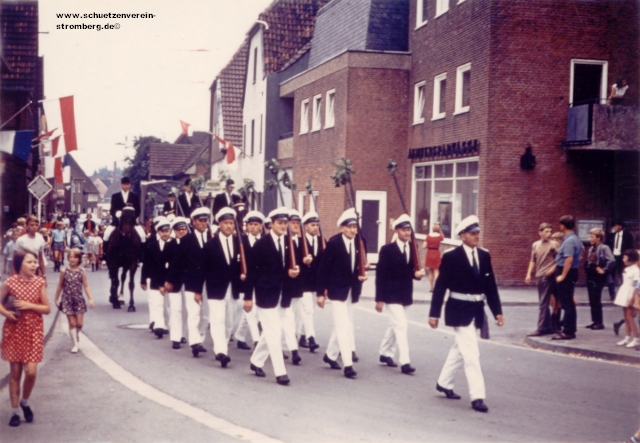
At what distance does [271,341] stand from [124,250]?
845cm

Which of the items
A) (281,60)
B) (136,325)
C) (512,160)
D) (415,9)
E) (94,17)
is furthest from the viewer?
(281,60)

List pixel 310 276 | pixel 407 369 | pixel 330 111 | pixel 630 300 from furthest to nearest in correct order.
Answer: pixel 330 111
pixel 630 300
pixel 310 276
pixel 407 369

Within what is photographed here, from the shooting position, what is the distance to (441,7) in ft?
89.2

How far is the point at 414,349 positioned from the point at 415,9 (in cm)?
1931

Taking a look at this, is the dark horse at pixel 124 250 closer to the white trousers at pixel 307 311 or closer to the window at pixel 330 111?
the white trousers at pixel 307 311

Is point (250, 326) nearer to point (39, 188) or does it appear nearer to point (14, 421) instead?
point (14, 421)

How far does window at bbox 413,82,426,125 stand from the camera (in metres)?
29.9

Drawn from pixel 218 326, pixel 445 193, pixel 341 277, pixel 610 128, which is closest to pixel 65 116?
pixel 218 326

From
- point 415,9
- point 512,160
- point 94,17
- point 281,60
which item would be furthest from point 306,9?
point 94,17

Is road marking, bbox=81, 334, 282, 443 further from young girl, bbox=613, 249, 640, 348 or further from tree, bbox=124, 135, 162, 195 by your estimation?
tree, bbox=124, 135, 162, 195

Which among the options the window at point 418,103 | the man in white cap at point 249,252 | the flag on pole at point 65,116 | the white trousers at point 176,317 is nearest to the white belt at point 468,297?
the man in white cap at point 249,252

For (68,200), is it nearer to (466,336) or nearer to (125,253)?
(125,253)

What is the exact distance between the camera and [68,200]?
99.8m

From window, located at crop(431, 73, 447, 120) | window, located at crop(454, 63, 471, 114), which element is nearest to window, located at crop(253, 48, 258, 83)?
window, located at crop(431, 73, 447, 120)
